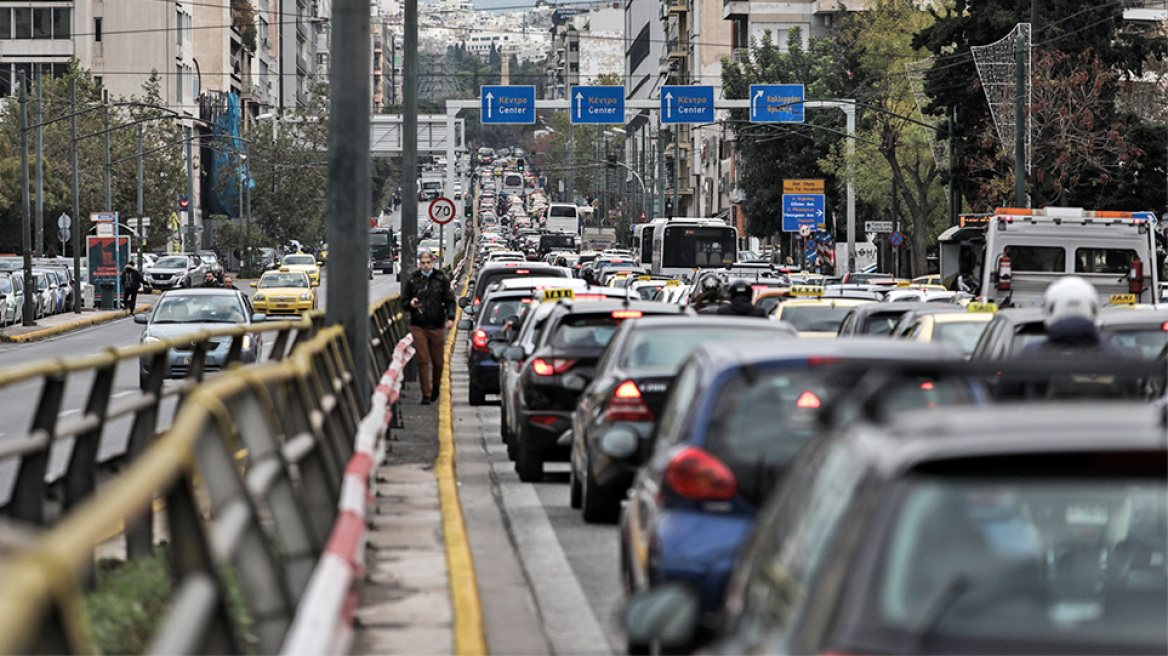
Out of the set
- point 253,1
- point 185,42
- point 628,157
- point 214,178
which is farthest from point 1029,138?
point 628,157

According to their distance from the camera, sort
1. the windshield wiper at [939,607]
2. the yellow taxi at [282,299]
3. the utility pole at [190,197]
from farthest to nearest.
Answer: the utility pole at [190,197], the yellow taxi at [282,299], the windshield wiper at [939,607]

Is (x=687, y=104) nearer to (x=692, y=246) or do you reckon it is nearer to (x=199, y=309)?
(x=692, y=246)

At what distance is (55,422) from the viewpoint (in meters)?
8.75

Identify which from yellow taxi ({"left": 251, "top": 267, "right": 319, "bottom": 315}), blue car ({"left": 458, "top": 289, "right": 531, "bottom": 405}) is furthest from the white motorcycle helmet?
yellow taxi ({"left": 251, "top": 267, "right": 319, "bottom": 315})

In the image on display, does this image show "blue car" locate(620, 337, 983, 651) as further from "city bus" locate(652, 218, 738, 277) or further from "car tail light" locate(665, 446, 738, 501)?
"city bus" locate(652, 218, 738, 277)

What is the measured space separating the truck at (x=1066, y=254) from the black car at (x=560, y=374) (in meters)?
13.0

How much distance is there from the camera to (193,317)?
94.9 feet

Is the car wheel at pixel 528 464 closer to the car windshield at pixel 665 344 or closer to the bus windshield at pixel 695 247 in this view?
the car windshield at pixel 665 344

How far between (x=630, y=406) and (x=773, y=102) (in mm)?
53135

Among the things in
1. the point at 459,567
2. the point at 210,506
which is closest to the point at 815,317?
the point at 459,567

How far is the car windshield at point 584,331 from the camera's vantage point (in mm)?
15977

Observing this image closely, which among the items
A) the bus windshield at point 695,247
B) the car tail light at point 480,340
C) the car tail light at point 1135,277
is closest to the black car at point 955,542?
the car tail light at point 480,340

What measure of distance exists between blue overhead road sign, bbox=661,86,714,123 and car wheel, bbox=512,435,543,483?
52.2 m

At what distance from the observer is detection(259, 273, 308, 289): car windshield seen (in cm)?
5578
